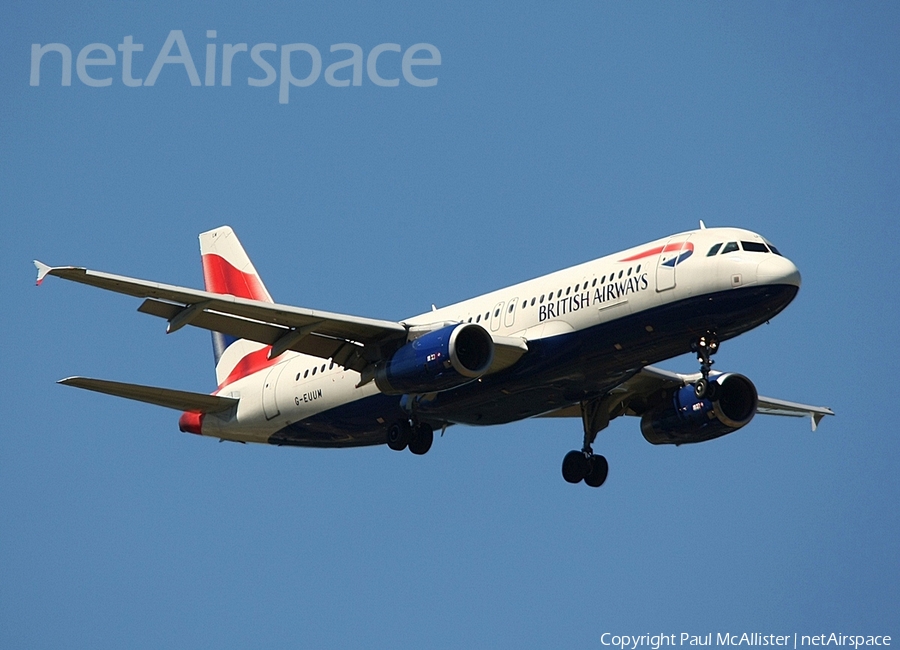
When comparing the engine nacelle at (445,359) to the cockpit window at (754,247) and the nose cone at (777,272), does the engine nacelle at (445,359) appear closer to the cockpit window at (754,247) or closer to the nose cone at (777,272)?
the cockpit window at (754,247)

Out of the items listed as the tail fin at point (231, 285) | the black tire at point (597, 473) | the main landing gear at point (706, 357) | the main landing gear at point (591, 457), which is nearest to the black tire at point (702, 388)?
the main landing gear at point (706, 357)

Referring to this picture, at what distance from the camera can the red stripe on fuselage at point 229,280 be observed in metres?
51.3

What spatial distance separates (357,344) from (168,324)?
605 cm

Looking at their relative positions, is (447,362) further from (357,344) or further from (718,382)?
(718,382)

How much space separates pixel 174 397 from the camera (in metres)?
45.5

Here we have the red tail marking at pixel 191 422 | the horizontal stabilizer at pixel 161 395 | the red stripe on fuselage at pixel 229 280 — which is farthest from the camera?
the red stripe on fuselage at pixel 229 280

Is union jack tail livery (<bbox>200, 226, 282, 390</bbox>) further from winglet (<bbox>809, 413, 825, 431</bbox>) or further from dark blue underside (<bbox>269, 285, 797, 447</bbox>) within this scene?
winglet (<bbox>809, 413, 825, 431</bbox>)

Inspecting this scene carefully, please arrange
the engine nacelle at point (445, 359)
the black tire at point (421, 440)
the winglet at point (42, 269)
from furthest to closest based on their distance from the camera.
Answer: the black tire at point (421, 440), the engine nacelle at point (445, 359), the winglet at point (42, 269)

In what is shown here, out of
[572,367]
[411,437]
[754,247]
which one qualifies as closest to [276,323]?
[411,437]

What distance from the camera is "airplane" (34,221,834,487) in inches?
1483

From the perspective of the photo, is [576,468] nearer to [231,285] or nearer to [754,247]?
[754,247]

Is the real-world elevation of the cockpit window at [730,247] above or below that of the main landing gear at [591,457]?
above

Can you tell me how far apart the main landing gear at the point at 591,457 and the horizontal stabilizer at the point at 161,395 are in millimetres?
10532

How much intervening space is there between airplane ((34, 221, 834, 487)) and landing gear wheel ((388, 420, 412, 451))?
0.04 meters
